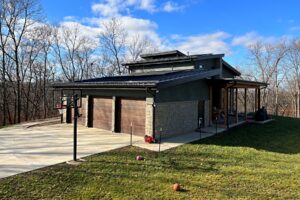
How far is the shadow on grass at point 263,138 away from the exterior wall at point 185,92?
7.78 ft

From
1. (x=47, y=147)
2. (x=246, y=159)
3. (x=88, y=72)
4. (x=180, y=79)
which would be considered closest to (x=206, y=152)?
(x=246, y=159)

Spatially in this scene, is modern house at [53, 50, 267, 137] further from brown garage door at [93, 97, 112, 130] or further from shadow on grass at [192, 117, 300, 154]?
shadow on grass at [192, 117, 300, 154]

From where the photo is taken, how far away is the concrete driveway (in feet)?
24.5

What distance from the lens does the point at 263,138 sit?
39.4 ft

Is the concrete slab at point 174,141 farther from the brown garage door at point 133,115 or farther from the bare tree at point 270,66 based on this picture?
the bare tree at point 270,66

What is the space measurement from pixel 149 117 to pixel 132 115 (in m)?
1.42

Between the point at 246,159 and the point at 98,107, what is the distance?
874 cm

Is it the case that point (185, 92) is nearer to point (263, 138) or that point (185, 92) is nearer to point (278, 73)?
point (263, 138)

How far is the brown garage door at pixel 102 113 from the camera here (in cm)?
1359

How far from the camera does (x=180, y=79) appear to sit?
11.4m

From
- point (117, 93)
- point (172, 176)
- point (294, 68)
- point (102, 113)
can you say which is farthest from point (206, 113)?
point (294, 68)

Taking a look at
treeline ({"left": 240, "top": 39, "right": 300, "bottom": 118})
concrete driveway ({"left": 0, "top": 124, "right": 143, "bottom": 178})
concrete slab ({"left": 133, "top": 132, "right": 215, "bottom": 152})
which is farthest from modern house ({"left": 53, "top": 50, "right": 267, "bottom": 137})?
treeline ({"left": 240, "top": 39, "right": 300, "bottom": 118})

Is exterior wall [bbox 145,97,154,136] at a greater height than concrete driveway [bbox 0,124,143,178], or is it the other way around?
exterior wall [bbox 145,97,154,136]

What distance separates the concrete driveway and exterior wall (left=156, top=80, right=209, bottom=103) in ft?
7.40
